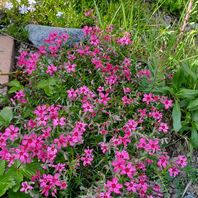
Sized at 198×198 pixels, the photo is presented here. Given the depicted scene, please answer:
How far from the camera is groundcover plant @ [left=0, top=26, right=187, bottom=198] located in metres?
2.52

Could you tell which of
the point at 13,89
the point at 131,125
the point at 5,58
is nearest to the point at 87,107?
the point at 131,125

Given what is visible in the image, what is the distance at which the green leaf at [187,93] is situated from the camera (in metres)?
3.38

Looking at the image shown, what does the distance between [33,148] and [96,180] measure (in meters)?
0.52

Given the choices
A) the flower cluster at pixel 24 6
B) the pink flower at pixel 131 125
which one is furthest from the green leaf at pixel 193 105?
the flower cluster at pixel 24 6

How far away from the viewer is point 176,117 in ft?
10.8

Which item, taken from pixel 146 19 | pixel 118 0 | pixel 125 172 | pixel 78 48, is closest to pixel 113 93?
pixel 78 48

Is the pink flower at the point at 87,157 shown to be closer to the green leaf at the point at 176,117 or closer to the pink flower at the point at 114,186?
the pink flower at the point at 114,186

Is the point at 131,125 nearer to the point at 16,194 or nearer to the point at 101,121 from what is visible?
the point at 101,121

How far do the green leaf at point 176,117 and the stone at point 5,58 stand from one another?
4.27ft

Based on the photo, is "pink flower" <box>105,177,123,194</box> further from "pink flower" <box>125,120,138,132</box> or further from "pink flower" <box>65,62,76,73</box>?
"pink flower" <box>65,62,76,73</box>

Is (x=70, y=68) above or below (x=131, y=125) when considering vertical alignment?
above

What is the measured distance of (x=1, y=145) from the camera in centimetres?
252

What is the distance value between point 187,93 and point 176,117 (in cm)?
22

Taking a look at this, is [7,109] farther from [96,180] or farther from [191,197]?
[191,197]
